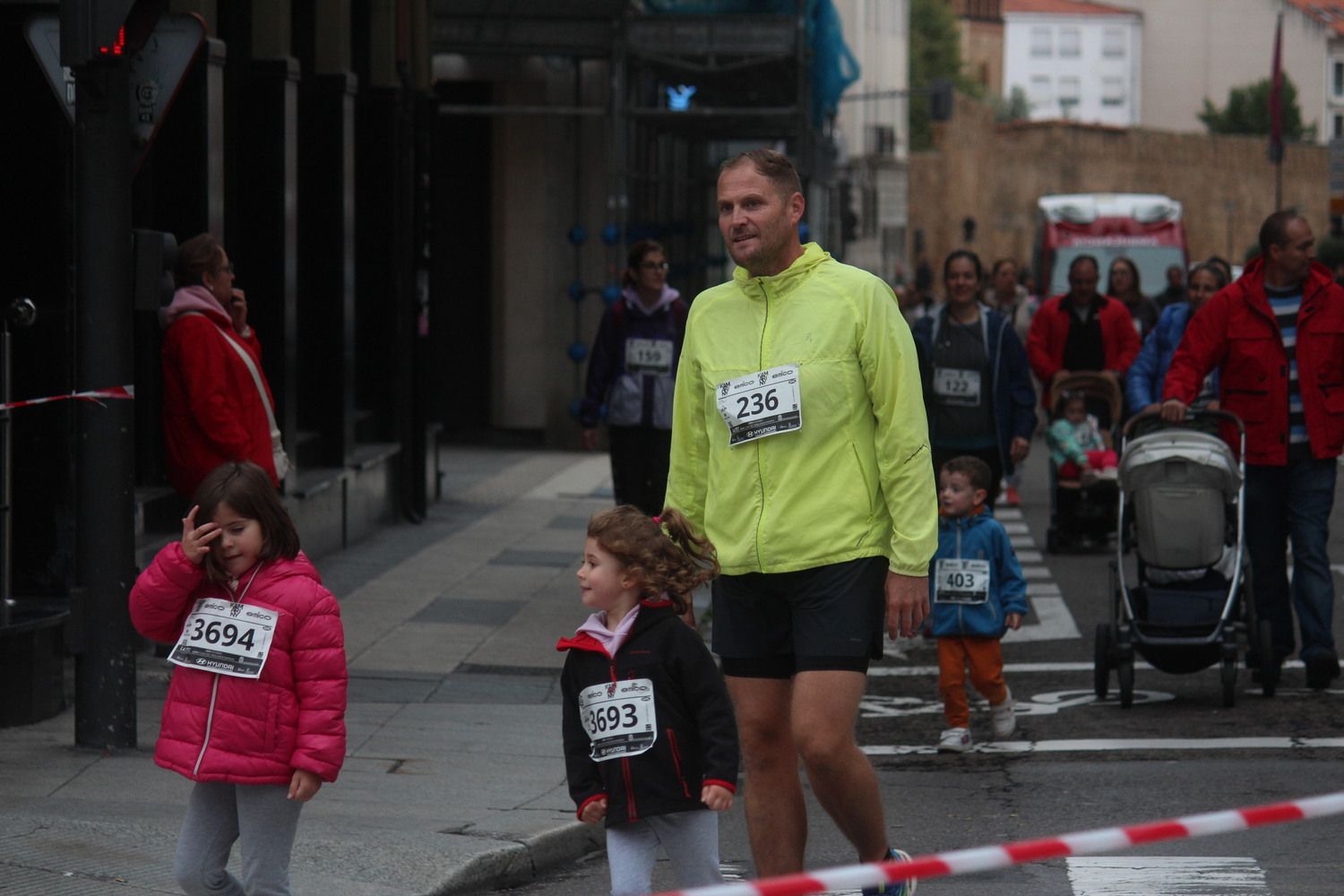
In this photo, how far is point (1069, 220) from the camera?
35.3 m

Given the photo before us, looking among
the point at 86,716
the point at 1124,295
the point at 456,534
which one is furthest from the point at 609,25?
the point at 86,716

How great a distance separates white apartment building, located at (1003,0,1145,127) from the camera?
14212 centimetres

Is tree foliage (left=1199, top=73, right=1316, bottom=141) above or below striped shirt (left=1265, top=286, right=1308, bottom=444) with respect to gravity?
above

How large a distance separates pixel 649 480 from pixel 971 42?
137816 mm

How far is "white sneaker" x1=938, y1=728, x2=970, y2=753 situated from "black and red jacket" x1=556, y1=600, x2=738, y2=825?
3499mm

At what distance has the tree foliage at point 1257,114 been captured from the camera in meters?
115

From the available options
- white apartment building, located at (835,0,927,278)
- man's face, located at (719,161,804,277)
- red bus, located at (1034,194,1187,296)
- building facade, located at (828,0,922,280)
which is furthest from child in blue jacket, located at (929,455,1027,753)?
white apartment building, located at (835,0,927,278)

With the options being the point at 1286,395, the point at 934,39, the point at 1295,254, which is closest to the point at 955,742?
the point at 1286,395

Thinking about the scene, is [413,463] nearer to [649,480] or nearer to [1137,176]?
[649,480]

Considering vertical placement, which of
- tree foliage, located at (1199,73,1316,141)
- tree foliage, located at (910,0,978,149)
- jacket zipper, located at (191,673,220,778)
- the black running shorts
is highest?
tree foliage, located at (910,0,978,149)

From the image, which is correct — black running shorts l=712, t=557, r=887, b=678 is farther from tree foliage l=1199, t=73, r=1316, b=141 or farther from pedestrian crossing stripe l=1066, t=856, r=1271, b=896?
tree foliage l=1199, t=73, r=1316, b=141

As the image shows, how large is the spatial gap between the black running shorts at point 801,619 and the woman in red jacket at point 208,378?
4.24m

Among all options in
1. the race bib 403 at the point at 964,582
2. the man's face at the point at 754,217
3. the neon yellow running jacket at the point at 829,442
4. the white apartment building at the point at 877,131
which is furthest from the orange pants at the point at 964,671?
the white apartment building at the point at 877,131

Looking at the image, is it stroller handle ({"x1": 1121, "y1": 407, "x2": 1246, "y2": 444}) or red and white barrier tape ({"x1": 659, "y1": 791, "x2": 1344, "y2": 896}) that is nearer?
red and white barrier tape ({"x1": 659, "y1": 791, "x2": 1344, "y2": 896})
